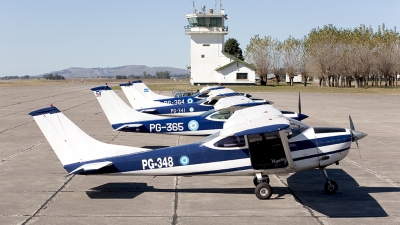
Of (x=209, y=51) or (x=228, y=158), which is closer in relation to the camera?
(x=228, y=158)

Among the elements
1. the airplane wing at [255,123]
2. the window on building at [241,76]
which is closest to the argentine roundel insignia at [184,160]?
the airplane wing at [255,123]

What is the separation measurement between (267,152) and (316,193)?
6.20 feet

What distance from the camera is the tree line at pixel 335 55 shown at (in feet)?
317

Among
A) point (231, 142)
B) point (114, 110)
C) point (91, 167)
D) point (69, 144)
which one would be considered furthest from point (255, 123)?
point (114, 110)

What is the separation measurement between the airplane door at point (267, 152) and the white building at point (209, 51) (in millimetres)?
75488

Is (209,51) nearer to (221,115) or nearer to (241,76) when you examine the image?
(241,76)

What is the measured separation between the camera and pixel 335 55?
323 feet

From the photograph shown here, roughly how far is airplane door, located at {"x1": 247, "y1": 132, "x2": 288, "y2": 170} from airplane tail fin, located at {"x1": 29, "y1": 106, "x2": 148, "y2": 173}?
10.9 feet

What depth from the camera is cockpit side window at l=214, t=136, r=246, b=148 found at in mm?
12363

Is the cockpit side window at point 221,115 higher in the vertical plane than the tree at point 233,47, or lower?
lower

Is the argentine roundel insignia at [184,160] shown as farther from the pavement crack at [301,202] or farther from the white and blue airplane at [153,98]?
the white and blue airplane at [153,98]

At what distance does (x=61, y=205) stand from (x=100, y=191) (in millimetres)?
1408

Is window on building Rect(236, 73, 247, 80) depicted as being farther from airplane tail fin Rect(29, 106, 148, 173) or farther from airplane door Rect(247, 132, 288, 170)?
airplane tail fin Rect(29, 106, 148, 173)

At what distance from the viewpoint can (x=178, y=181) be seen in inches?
562
